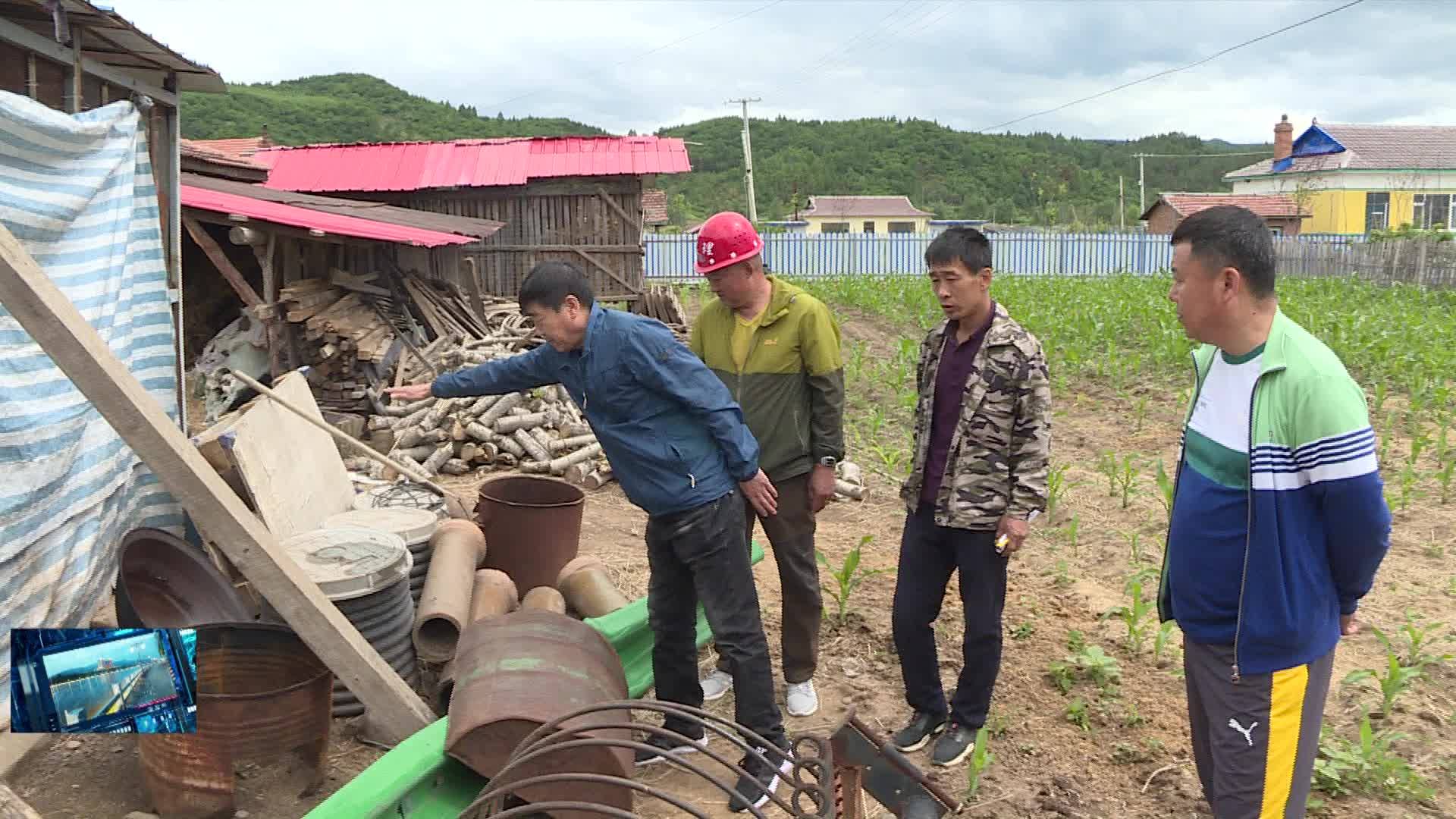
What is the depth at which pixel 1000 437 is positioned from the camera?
340 cm

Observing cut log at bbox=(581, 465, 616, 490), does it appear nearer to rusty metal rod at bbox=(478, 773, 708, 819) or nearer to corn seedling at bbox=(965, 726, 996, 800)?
corn seedling at bbox=(965, 726, 996, 800)

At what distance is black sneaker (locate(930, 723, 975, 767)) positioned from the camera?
361 cm

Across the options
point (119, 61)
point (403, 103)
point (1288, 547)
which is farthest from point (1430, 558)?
point (403, 103)

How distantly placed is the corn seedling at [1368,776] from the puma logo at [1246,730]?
144 centimetres

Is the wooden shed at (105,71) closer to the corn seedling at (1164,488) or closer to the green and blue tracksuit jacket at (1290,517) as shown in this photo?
the green and blue tracksuit jacket at (1290,517)

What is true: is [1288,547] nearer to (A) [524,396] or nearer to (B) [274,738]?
(B) [274,738]

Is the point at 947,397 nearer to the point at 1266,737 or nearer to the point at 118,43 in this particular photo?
the point at 1266,737

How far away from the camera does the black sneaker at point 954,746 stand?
11.8ft

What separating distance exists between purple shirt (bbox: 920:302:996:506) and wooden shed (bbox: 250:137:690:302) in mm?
12984

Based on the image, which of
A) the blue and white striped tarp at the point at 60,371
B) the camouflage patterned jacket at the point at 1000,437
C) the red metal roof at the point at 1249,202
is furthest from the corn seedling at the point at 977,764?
the red metal roof at the point at 1249,202

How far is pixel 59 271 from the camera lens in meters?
4.09

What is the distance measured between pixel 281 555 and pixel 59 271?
202 cm

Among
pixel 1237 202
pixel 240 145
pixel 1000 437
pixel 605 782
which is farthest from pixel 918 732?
pixel 1237 202

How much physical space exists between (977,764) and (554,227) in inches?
556
